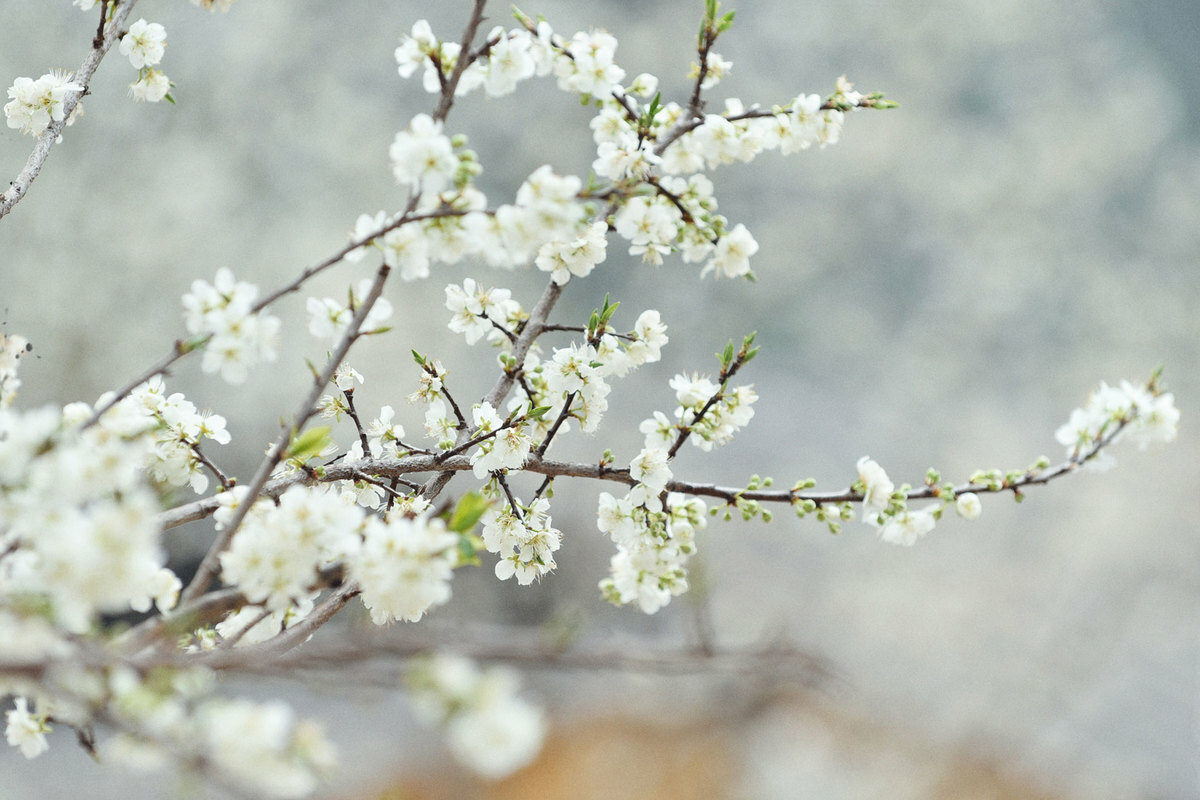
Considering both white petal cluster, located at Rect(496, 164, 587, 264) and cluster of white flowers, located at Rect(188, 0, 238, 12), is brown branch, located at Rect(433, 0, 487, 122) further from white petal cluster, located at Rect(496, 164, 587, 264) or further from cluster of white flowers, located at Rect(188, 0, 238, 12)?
cluster of white flowers, located at Rect(188, 0, 238, 12)

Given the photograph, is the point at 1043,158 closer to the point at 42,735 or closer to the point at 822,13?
the point at 822,13

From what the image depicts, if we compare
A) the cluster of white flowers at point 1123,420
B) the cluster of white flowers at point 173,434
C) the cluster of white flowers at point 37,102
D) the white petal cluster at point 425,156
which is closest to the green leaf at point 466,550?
the white petal cluster at point 425,156

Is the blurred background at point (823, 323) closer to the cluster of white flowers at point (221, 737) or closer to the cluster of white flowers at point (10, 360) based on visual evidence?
the cluster of white flowers at point (10, 360)

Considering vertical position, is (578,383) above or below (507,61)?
below

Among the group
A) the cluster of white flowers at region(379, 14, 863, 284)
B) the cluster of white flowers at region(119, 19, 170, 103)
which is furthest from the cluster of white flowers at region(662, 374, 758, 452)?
the cluster of white flowers at region(119, 19, 170, 103)

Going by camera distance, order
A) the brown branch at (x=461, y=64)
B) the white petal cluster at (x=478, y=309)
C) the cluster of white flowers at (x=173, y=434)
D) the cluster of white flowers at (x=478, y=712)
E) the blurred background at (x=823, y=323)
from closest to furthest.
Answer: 1. the cluster of white flowers at (x=478, y=712)
2. the brown branch at (x=461, y=64)
3. the cluster of white flowers at (x=173, y=434)
4. the white petal cluster at (x=478, y=309)
5. the blurred background at (x=823, y=323)

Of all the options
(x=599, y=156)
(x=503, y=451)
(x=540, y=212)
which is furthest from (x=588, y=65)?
(x=503, y=451)

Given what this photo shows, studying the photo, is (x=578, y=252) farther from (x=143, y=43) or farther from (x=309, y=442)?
(x=143, y=43)
